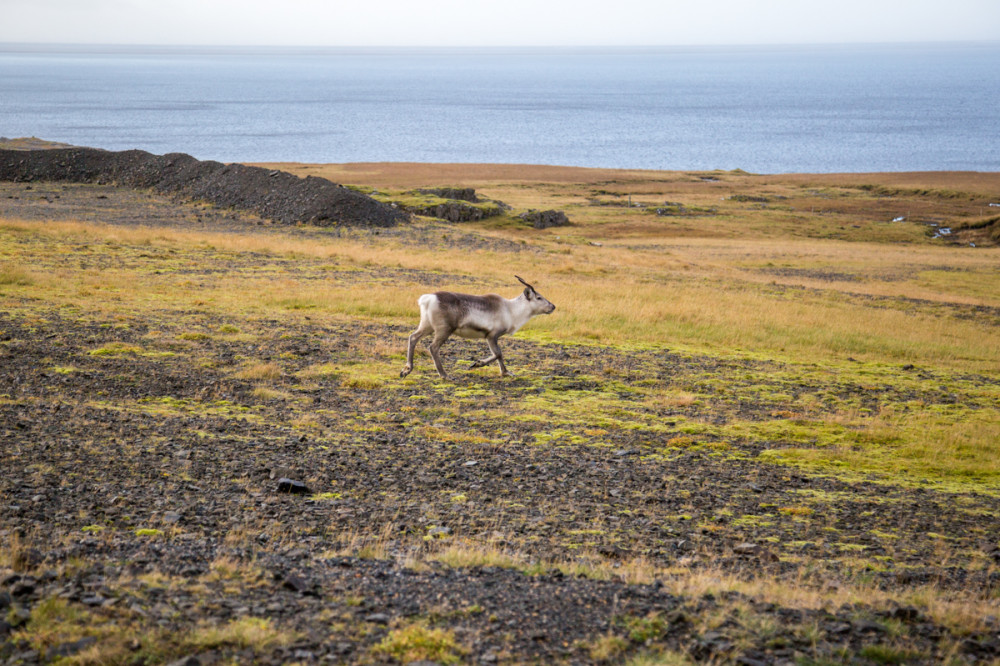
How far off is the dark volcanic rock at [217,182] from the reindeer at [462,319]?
112 ft

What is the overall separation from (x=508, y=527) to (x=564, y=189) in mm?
88290

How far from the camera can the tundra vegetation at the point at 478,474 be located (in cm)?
715

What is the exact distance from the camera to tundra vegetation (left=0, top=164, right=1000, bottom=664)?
23.5ft

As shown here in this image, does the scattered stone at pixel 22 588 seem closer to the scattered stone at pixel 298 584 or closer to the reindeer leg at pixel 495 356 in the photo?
the scattered stone at pixel 298 584

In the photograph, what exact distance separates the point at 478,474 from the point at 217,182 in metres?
51.2

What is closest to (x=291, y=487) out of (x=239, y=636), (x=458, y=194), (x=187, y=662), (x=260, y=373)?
(x=239, y=636)

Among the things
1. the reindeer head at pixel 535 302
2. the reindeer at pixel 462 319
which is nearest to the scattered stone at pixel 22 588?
the reindeer at pixel 462 319

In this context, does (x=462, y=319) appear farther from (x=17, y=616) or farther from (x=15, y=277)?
(x=15, y=277)

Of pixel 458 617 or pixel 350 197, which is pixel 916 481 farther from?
Answer: pixel 350 197

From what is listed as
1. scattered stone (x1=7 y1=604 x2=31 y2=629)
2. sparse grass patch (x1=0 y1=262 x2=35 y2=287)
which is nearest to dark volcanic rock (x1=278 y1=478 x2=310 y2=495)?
scattered stone (x1=7 y1=604 x2=31 y2=629)

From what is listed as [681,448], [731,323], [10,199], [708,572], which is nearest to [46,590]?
[708,572]

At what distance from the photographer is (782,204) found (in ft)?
288

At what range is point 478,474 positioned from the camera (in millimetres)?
12531

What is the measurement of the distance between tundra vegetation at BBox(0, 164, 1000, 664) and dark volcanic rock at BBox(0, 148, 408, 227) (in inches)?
Result: 710
